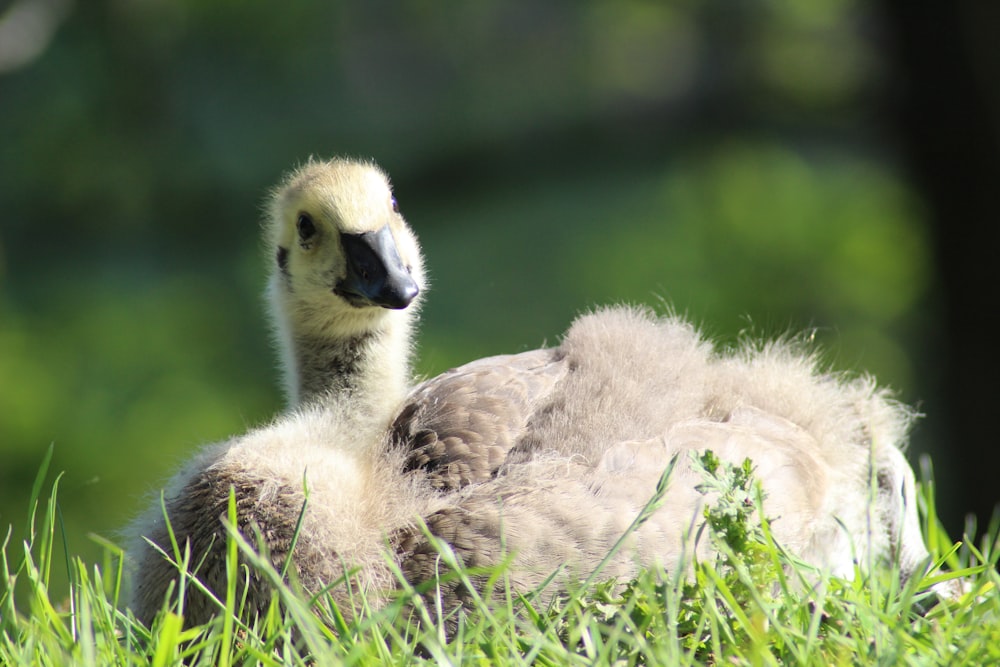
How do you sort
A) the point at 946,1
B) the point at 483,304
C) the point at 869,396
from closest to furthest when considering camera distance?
1. the point at 869,396
2. the point at 946,1
3. the point at 483,304

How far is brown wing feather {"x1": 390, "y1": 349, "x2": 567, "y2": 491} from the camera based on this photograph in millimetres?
3029

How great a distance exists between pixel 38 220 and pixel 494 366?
8547 mm

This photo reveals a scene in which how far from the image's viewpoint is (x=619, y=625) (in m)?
2.20

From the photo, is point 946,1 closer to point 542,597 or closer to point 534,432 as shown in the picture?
point 534,432

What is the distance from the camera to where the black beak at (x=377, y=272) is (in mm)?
3188

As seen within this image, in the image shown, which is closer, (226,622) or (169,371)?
(226,622)

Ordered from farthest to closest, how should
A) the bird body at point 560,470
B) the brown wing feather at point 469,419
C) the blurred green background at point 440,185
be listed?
the blurred green background at point 440,185
the brown wing feather at point 469,419
the bird body at point 560,470

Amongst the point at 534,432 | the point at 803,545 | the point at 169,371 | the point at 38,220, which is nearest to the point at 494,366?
the point at 534,432

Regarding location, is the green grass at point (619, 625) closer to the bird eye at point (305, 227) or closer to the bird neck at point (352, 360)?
the bird neck at point (352, 360)

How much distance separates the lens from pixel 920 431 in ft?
29.9

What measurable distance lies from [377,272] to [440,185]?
6.72 m

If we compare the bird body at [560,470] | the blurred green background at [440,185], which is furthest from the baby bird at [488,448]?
the blurred green background at [440,185]

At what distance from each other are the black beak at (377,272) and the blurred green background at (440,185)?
5607mm

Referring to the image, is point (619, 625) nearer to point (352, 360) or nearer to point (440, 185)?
point (352, 360)
